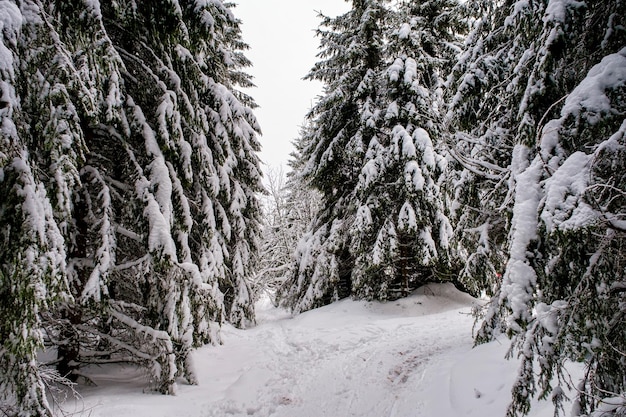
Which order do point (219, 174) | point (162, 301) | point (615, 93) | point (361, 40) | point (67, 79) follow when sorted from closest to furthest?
point (615, 93) → point (67, 79) → point (162, 301) → point (219, 174) → point (361, 40)

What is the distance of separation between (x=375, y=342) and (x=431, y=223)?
4.42 meters

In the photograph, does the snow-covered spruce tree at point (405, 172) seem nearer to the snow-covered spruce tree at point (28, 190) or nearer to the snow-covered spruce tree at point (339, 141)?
the snow-covered spruce tree at point (339, 141)

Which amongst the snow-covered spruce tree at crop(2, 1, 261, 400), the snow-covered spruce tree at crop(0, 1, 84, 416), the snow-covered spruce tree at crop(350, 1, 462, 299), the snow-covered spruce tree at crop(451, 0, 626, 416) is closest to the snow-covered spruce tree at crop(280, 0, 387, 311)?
the snow-covered spruce tree at crop(350, 1, 462, 299)

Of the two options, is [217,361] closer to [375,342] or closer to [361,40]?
[375,342]

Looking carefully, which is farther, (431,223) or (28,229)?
(431,223)

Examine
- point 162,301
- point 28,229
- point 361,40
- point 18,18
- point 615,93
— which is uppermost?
point 361,40

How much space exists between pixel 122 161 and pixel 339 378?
218 inches

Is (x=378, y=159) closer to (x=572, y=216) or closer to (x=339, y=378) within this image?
(x=339, y=378)

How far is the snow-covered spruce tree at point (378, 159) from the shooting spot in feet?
34.4

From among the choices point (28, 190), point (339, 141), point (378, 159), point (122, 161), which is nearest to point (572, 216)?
point (28, 190)

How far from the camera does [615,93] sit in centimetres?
240

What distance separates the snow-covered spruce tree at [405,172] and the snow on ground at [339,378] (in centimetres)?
193

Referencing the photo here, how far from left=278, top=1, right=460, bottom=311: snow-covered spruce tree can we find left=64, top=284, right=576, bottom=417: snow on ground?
2.30 m

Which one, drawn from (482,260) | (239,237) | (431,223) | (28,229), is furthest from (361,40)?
(28,229)
